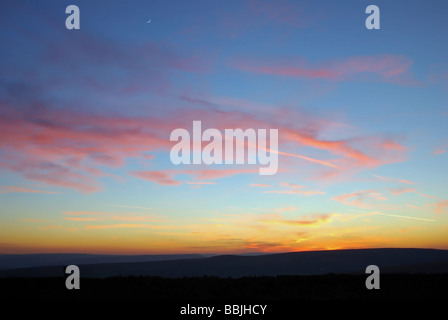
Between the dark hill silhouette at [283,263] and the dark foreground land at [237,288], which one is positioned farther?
the dark hill silhouette at [283,263]

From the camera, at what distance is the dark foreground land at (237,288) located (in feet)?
73.2

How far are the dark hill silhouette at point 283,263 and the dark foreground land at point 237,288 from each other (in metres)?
76.6

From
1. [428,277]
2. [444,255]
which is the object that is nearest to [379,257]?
[444,255]

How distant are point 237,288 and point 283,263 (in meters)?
94.8

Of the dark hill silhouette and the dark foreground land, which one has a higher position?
the dark foreground land

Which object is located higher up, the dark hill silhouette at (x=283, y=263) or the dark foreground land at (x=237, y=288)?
the dark foreground land at (x=237, y=288)

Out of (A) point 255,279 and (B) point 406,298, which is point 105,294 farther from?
(B) point 406,298

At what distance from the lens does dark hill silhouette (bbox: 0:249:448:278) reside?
107 metres

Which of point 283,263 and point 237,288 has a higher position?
point 237,288

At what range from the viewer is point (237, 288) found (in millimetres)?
24969

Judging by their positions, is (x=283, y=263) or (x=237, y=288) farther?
(x=283, y=263)

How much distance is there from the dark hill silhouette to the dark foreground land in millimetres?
76565
